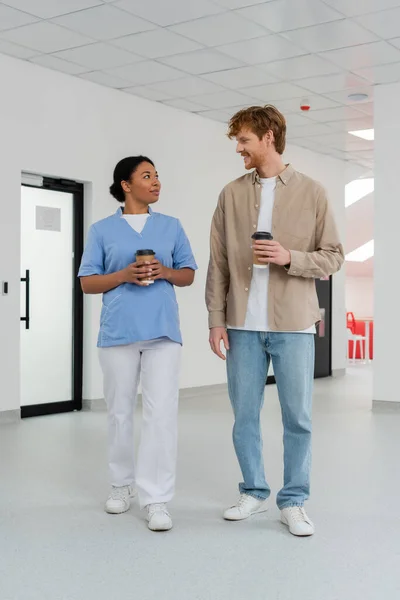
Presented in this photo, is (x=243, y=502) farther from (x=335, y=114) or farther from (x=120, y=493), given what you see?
(x=335, y=114)

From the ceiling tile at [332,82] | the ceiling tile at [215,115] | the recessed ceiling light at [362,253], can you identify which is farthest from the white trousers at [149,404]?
the recessed ceiling light at [362,253]

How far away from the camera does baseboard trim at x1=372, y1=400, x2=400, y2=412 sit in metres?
6.98

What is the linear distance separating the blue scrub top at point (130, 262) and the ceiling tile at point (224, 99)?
4.26 metres

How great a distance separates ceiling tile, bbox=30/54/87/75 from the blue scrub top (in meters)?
3.30

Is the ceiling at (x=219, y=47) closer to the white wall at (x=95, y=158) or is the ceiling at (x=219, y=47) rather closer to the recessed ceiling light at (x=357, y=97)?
the recessed ceiling light at (x=357, y=97)

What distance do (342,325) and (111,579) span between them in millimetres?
8106

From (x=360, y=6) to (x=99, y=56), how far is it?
2044 millimetres

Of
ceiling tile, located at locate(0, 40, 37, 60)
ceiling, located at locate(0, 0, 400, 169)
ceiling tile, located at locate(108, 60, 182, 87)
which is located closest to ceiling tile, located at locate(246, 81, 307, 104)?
ceiling, located at locate(0, 0, 400, 169)

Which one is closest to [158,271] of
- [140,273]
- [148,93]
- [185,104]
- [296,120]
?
[140,273]

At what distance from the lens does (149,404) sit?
320cm

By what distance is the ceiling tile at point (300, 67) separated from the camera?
6.34m

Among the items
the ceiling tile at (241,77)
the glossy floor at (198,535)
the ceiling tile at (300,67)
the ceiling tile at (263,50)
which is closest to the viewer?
the glossy floor at (198,535)

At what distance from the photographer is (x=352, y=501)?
3617 millimetres

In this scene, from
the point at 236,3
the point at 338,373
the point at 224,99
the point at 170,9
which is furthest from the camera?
the point at 338,373
